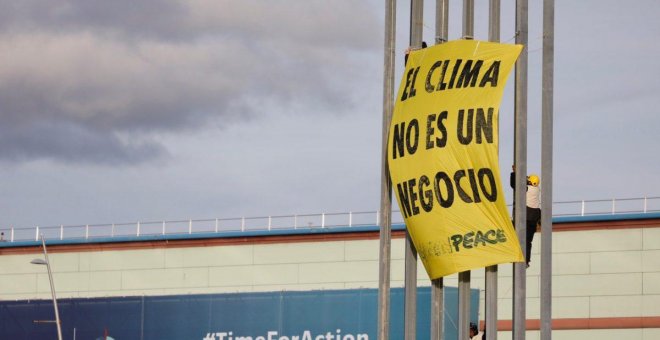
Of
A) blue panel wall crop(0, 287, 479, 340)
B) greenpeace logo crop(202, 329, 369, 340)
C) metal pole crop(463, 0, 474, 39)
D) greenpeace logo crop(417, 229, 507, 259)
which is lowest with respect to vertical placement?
greenpeace logo crop(202, 329, 369, 340)

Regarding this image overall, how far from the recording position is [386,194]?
19891 mm

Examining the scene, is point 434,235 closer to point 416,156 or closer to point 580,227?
point 416,156

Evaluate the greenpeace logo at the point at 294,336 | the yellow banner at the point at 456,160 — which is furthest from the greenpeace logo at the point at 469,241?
the greenpeace logo at the point at 294,336

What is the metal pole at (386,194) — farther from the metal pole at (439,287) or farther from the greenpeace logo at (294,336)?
the greenpeace logo at (294,336)

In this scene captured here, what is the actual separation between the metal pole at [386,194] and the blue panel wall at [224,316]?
18.9 meters

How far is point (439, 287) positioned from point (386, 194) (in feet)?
5.54

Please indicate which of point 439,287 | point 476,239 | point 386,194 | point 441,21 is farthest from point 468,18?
point 439,287

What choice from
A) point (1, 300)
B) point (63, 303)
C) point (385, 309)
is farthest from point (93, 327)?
point (385, 309)

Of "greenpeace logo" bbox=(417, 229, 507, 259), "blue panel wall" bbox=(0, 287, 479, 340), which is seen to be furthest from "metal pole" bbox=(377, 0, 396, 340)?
"blue panel wall" bbox=(0, 287, 479, 340)

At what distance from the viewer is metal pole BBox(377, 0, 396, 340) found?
1992 cm

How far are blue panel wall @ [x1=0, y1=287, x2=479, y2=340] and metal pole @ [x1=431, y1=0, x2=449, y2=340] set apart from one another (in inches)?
775

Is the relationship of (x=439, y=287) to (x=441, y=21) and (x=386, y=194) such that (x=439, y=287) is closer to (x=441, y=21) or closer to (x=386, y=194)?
(x=386, y=194)

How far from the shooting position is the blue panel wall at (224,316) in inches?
1638

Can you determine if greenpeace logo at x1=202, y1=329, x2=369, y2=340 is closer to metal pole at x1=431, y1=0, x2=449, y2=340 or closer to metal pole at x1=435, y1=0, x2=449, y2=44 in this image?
metal pole at x1=431, y1=0, x2=449, y2=340
